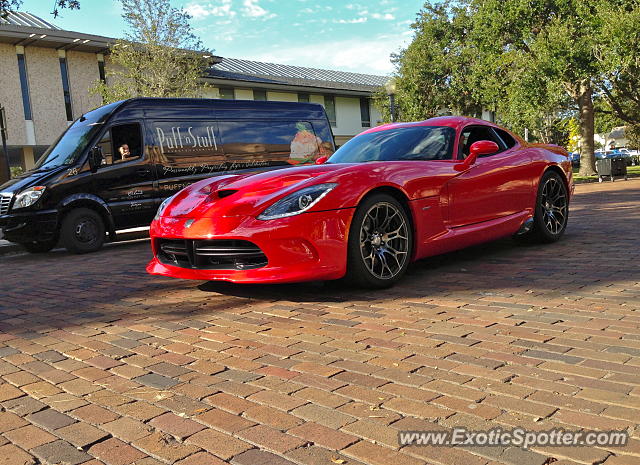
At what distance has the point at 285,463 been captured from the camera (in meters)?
2.06

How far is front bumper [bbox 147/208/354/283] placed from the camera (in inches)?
170

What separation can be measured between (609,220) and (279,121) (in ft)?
19.8

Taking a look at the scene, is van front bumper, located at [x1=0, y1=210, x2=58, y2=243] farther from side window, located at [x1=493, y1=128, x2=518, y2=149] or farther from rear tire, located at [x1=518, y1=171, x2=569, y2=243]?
rear tire, located at [x1=518, y1=171, x2=569, y2=243]

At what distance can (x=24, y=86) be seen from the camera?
26.0 meters

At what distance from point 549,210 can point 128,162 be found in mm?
6496

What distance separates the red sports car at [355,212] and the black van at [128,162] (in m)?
4.73

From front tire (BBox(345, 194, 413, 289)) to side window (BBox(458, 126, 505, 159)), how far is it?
123cm

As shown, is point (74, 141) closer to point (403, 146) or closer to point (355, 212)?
point (403, 146)

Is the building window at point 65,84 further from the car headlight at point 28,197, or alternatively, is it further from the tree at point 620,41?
the tree at point 620,41

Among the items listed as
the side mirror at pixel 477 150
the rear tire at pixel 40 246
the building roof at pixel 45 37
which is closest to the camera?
the side mirror at pixel 477 150

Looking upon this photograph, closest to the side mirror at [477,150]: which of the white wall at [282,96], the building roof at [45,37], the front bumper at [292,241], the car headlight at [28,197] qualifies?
the front bumper at [292,241]

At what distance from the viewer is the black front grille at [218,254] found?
4.41 meters

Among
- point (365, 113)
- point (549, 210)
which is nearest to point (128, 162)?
point (549, 210)

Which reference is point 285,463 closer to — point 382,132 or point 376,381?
point 376,381
